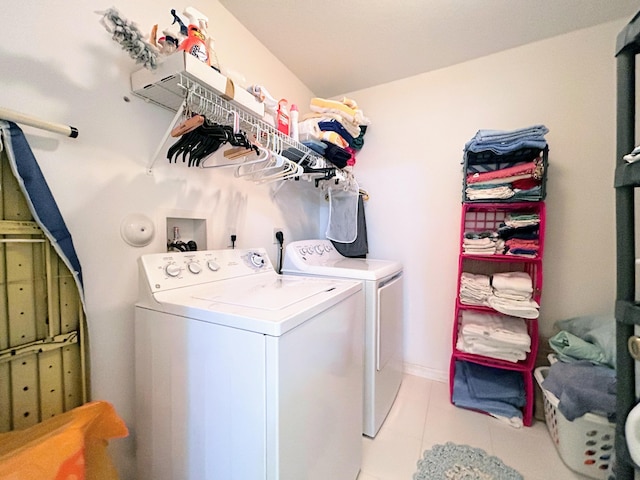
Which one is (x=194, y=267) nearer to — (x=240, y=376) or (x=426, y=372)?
(x=240, y=376)

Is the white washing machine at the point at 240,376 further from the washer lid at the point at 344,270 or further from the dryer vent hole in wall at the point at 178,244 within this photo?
the washer lid at the point at 344,270

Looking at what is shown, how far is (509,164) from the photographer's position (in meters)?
1.72

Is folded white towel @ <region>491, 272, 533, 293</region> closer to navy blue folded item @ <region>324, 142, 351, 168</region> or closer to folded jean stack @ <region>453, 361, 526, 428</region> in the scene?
folded jean stack @ <region>453, 361, 526, 428</region>

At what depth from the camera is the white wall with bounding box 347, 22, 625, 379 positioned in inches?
64.2

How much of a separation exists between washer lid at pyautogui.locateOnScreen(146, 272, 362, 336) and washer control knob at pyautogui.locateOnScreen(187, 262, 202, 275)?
7 centimetres

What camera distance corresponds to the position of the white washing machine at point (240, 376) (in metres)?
0.71

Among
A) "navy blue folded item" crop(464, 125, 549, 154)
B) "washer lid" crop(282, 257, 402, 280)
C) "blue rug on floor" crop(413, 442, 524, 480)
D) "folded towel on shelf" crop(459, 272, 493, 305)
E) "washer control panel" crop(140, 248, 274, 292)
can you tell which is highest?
"navy blue folded item" crop(464, 125, 549, 154)

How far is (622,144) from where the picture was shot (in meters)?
0.68

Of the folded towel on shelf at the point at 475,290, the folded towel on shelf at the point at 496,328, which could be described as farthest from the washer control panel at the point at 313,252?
the folded towel on shelf at the point at 496,328

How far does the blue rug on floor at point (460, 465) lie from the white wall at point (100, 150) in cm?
140

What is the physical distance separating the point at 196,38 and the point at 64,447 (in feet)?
4.46

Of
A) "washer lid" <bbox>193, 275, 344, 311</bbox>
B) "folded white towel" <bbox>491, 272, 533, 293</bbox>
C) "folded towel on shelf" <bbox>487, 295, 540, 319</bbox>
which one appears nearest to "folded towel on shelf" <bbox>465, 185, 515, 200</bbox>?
"folded white towel" <bbox>491, 272, 533, 293</bbox>

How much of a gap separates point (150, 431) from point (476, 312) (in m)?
2.05

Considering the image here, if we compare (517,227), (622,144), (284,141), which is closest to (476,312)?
(517,227)
